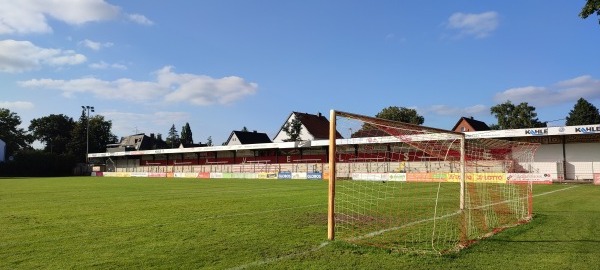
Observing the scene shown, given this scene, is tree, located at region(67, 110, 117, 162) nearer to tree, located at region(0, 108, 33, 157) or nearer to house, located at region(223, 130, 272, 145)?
tree, located at region(0, 108, 33, 157)

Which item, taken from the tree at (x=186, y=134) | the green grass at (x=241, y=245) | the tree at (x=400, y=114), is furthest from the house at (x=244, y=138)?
the green grass at (x=241, y=245)

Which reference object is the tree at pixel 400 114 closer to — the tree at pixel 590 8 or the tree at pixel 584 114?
the tree at pixel 584 114

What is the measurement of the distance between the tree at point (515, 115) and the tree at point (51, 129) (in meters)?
92.7

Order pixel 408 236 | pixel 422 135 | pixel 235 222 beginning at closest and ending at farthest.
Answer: pixel 408 236, pixel 422 135, pixel 235 222

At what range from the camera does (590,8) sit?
11.1 metres

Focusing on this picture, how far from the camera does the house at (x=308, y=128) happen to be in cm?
7006

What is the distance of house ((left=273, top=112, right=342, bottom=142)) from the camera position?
70.1 m

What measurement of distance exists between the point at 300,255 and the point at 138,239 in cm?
359

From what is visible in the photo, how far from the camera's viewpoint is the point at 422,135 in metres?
10.1

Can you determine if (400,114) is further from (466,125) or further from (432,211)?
(432,211)

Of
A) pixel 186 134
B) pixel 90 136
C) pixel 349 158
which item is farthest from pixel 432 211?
pixel 186 134

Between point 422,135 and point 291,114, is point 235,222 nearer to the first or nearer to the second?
point 422,135

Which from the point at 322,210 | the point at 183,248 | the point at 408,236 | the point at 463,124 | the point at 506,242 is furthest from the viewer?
the point at 463,124

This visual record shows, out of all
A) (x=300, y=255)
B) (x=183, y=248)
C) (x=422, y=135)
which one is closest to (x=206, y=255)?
(x=183, y=248)
